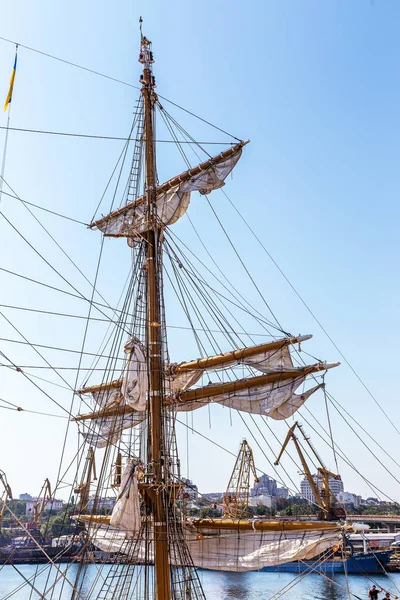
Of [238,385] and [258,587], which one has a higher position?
[238,385]

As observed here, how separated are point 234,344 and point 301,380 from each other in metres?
2.27

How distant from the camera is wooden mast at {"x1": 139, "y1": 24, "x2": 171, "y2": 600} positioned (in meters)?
12.2

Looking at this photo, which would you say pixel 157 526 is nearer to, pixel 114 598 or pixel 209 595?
pixel 114 598

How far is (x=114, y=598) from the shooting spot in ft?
41.2

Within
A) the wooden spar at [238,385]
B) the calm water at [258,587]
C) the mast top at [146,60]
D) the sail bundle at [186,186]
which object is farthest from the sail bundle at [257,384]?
the calm water at [258,587]

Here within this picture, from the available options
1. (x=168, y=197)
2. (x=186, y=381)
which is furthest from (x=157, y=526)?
(x=168, y=197)

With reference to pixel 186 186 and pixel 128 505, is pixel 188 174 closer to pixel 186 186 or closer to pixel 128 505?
pixel 186 186

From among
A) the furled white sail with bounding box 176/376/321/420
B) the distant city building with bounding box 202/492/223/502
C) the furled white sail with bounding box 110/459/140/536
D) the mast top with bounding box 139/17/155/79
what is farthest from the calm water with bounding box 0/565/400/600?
the mast top with bounding box 139/17/155/79

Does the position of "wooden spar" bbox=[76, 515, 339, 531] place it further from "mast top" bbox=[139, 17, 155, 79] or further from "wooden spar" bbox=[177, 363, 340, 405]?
"mast top" bbox=[139, 17, 155, 79]

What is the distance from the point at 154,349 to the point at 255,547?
21.6ft

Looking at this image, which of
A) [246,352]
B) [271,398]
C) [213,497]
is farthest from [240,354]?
[213,497]

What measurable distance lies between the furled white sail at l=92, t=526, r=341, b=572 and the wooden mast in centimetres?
314

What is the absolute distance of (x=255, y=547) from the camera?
1581 centimetres

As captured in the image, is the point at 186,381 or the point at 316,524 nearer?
the point at 316,524
